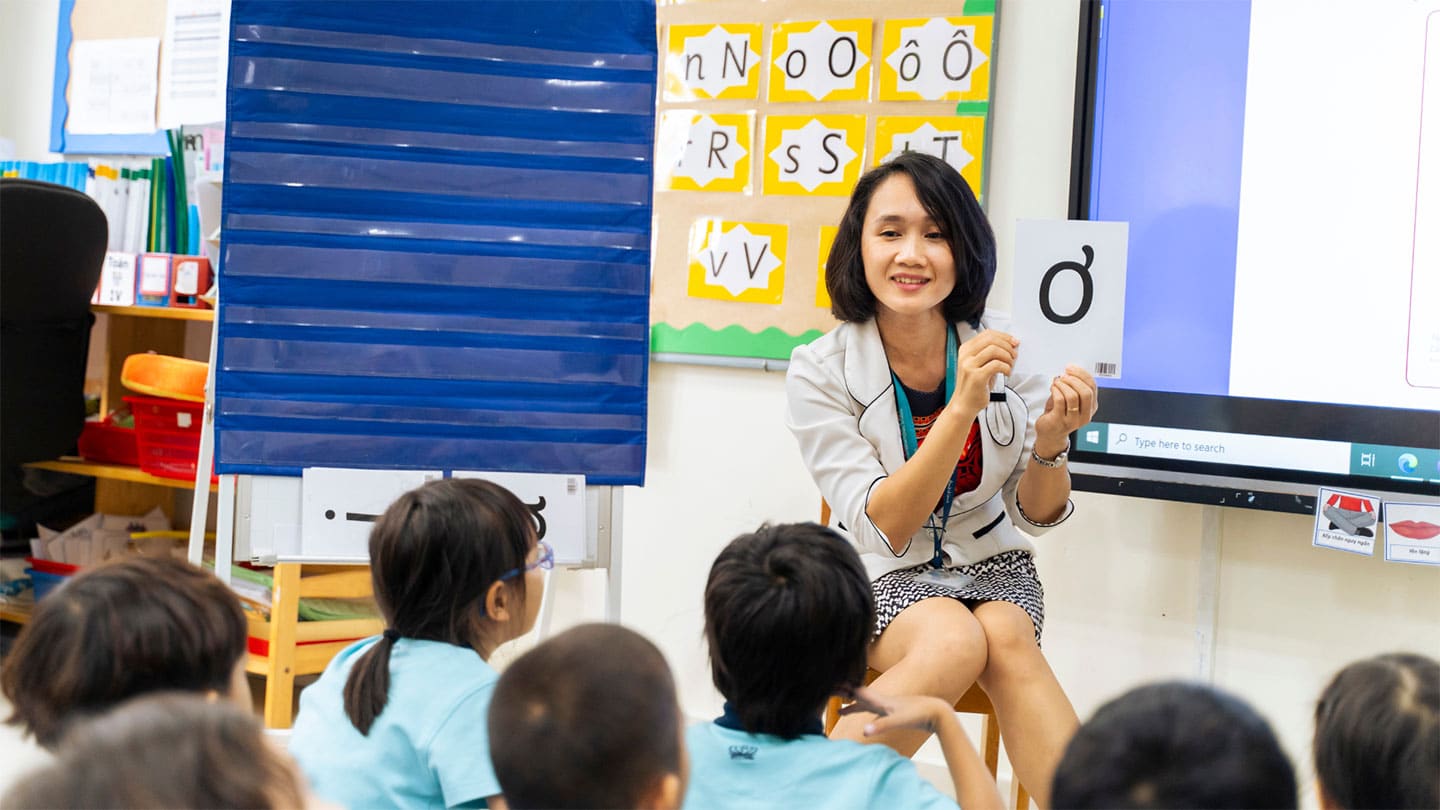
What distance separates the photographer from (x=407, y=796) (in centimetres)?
130

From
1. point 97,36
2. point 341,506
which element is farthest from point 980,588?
point 97,36

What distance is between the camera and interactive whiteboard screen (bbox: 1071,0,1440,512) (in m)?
2.12

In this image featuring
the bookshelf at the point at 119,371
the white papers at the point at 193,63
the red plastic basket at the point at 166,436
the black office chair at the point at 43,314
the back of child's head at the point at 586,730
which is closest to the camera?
the back of child's head at the point at 586,730

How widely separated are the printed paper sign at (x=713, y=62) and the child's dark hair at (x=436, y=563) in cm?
157

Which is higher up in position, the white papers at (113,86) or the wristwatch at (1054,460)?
the white papers at (113,86)

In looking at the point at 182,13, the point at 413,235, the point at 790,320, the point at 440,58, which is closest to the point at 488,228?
the point at 413,235

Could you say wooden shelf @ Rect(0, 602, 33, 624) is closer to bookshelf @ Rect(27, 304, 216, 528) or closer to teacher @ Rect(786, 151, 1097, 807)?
bookshelf @ Rect(27, 304, 216, 528)

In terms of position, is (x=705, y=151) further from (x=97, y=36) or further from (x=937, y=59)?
(x=97, y=36)

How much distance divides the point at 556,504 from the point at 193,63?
93.4 inches

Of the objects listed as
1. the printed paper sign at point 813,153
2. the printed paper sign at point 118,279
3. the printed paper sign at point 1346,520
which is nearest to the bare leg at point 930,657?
the printed paper sign at point 1346,520

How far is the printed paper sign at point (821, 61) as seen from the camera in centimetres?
264

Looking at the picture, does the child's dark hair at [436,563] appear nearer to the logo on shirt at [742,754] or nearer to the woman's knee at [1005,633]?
the logo on shirt at [742,754]

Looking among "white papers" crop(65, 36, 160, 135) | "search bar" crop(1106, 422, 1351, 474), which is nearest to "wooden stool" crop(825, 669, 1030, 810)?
"search bar" crop(1106, 422, 1351, 474)

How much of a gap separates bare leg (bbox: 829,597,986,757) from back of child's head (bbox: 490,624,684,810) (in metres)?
0.75
